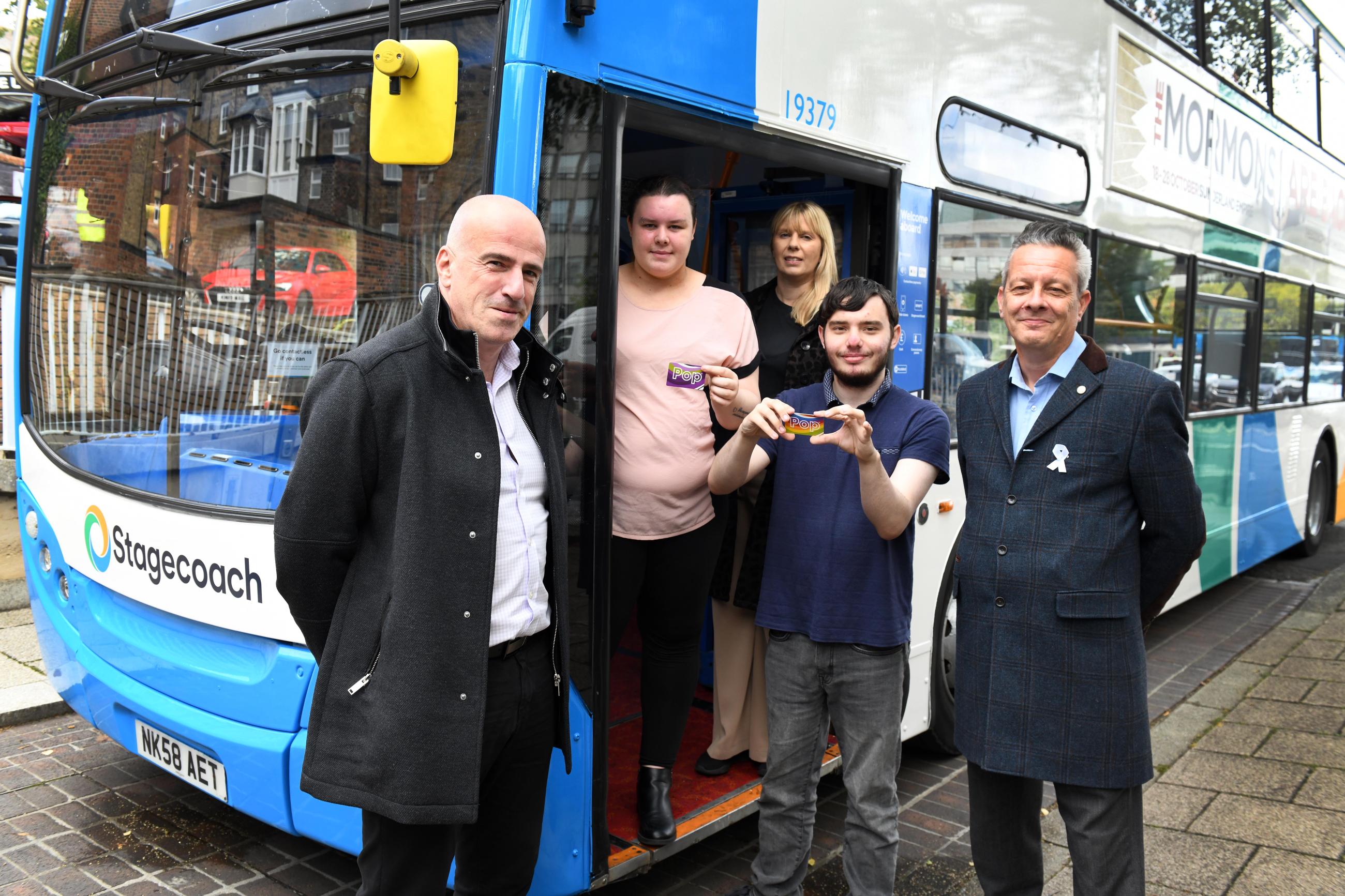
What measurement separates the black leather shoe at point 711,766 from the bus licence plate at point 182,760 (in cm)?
153

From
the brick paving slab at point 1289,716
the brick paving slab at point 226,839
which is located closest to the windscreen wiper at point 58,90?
the brick paving slab at point 226,839

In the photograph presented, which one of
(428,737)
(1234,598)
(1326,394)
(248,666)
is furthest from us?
(1326,394)

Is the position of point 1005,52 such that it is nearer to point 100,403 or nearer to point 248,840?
point 100,403

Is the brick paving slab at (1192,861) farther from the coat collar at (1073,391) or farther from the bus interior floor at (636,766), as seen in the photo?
the coat collar at (1073,391)

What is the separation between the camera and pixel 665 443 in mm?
3115

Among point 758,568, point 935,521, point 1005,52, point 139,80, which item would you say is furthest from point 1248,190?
point 139,80

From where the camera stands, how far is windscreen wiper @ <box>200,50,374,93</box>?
2650 millimetres

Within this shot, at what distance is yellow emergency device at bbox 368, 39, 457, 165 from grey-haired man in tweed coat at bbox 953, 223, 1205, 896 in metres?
1.36

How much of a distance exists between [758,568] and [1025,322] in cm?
138

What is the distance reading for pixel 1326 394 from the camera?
9469mm

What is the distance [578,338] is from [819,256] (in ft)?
4.06

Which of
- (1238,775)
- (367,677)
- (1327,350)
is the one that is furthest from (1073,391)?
(1327,350)

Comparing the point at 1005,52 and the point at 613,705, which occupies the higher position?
the point at 1005,52

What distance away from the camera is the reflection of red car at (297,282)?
9.38 ft
